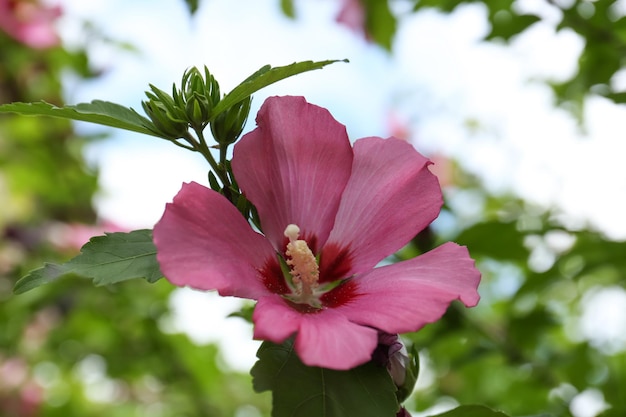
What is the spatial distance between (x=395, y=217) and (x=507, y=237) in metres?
0.59

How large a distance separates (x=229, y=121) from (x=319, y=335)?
20 cm

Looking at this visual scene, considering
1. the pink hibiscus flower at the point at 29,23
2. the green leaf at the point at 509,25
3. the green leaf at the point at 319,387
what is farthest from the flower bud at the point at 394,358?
the pink hibiscus flower at the point at 29,23

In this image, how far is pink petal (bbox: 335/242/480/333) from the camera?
15.8 inches

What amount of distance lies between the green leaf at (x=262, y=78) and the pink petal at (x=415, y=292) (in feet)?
0.49

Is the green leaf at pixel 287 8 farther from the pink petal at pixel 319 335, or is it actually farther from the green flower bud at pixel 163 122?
the pink petal at pixel 319 335

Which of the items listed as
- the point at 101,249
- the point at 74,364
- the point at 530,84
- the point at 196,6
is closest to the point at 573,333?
the point at 530,84

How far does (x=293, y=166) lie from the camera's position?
1.64ft

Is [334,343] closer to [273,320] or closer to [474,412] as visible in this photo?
[273,320]

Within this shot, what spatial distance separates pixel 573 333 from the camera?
2.10m

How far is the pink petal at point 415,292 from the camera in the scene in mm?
403

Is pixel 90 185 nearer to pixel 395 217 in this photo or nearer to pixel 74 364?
pixel 74 364

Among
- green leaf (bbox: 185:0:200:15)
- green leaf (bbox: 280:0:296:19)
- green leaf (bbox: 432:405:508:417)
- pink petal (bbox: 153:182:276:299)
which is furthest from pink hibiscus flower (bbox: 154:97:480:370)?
green leaf (bbox: 280:0:296:19)

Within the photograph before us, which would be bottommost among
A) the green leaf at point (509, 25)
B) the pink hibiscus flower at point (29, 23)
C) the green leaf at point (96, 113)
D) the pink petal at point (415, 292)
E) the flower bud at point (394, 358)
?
the green leaf at point (509, 25)

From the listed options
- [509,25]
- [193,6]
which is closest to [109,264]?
[193,6]
